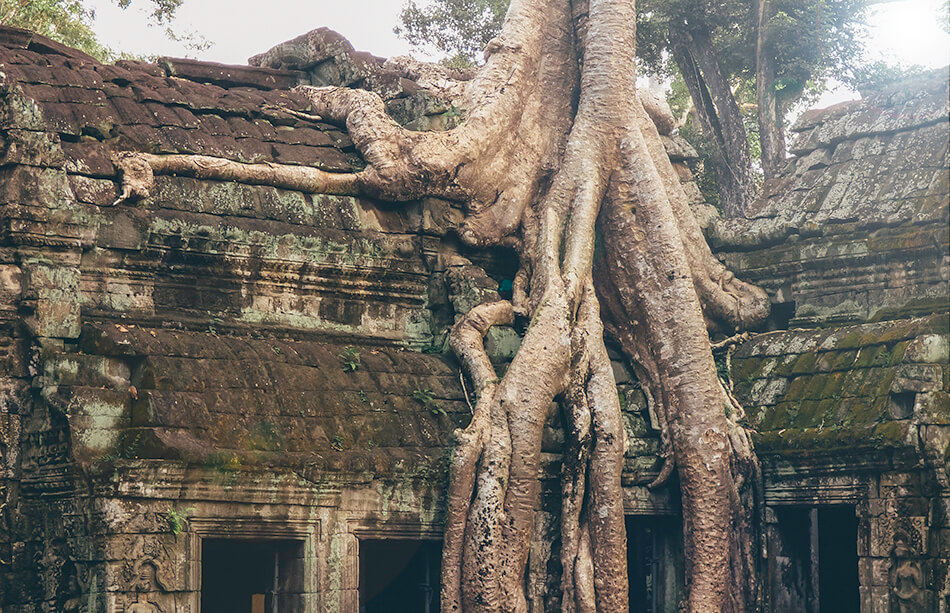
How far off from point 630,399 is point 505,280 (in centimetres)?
141

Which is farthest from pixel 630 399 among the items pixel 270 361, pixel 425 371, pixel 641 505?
pixel 270 361

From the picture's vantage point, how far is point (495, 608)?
10188mm

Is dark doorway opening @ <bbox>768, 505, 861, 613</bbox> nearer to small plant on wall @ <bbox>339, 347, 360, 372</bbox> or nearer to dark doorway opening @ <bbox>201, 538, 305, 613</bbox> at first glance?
small plant on wall @ <bbox>339, 347, 360, 372</bbox>

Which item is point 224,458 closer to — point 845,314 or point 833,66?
point 845,314

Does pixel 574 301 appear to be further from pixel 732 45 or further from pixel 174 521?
pixel 732 45

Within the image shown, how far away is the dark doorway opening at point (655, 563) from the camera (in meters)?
12.1

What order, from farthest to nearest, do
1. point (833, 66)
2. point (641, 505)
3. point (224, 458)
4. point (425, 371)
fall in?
1. point (833, 66)
2. point (641, 505)
3. point (425, 371)
4. point (224, 458)

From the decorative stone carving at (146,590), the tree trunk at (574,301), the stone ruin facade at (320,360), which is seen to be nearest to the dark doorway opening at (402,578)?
the stone ruin facade at (320,360)

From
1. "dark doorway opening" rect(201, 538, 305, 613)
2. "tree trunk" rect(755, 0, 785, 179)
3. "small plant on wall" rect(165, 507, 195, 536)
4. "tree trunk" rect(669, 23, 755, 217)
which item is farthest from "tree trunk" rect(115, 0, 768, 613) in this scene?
"tree trunk" rect(755, 0, 785, 179)

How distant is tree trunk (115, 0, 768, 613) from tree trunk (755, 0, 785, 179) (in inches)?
231

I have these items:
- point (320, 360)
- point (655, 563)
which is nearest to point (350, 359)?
point (320, 360)

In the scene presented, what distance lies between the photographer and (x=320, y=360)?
34.3 ft

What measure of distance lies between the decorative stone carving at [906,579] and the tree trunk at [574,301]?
1.32 metres

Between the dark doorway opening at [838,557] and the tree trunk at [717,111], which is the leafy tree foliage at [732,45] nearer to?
the tree trunk at [717,111]
